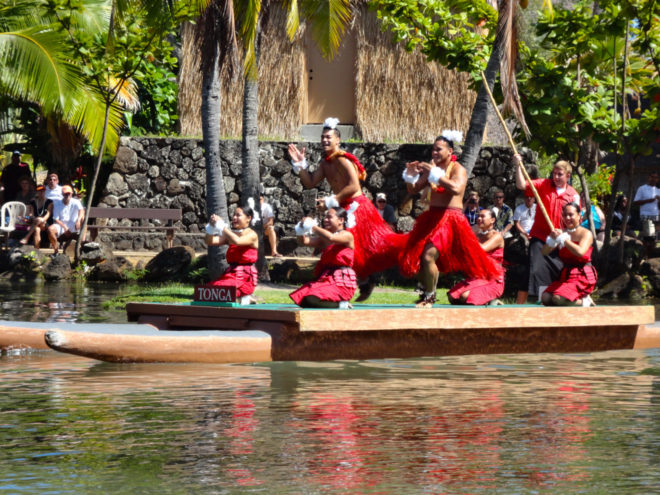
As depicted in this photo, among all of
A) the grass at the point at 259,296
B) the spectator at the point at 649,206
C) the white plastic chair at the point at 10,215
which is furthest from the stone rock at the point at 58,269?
the spectator at the point at 649,206

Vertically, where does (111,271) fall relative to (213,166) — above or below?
below

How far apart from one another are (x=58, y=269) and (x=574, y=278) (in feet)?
30.0

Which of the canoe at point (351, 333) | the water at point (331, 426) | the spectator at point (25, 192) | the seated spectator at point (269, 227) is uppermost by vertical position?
the spectator at point (25, 192)

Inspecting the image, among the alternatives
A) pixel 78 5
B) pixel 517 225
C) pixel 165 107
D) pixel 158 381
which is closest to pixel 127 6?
pixel 78 5

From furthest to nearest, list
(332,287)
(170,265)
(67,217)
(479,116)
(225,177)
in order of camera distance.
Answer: (225,177), (67,217), (170,265), (479,116), (332,287)

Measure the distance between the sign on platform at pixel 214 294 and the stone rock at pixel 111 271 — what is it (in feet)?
26.0

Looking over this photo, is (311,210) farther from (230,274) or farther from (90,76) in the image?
(230,274)

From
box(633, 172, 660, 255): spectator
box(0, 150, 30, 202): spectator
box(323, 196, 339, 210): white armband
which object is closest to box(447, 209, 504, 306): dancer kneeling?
box(323, 196, 339, 210): white armband

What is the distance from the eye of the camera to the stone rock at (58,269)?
664 inches

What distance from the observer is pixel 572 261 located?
9742 millimetres

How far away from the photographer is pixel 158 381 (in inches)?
303

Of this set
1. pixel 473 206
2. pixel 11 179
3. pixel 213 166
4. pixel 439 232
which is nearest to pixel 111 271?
pixel 213 166

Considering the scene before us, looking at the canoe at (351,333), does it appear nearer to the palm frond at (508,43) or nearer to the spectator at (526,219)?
the palm frond at (508,43)

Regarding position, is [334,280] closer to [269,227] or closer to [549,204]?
[549,204]
